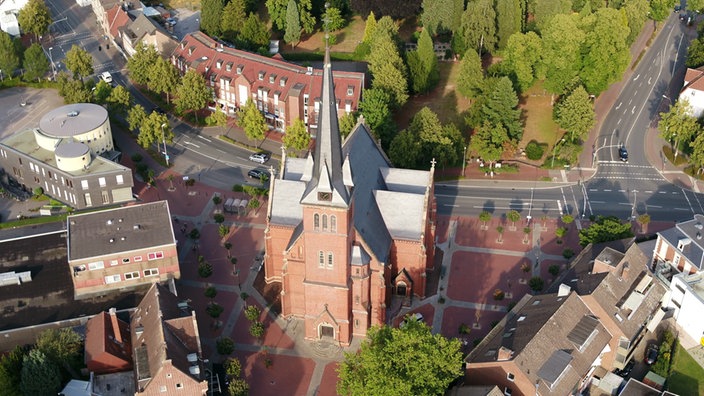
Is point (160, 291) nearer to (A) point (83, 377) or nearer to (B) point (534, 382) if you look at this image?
(A) point (83, 377)

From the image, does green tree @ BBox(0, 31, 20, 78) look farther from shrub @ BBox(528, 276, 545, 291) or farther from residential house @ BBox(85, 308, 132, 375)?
shrub @ BBox(528, 276, 545, 291)

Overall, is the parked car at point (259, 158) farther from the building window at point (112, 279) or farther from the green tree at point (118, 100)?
the building window at point (112, 279)

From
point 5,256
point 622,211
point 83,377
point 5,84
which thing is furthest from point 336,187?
point 5,84

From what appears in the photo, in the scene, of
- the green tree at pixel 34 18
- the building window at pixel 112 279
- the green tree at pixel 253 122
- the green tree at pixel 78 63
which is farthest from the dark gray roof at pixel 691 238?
the green tree at pixel 34 18

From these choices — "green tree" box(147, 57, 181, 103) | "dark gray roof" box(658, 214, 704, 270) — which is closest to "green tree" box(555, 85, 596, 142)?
"dark gray roof" box(658, 214, 704, 270)

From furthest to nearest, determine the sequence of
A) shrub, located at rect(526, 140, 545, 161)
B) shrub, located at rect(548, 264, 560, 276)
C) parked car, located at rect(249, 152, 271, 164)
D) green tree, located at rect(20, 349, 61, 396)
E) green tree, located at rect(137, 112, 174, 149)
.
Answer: parked car, located at rect(249, 152, 271, 164) → shrub, located at rect(526, 140, 545, 161) → green tree, located at rect(137, 112, 174, 149) → shrub, located at rect(548, 264, 560, 276) → green tree, located at rect(20, 349, 61, 396)

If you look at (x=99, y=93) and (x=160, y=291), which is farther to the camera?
(x=99, y=93)

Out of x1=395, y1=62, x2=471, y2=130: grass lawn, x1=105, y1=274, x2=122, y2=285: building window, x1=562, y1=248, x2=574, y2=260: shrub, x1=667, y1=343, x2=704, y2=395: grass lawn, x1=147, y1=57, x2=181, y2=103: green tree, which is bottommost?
x1=667, y1=343, x2=704, y2=395: grass lawn
